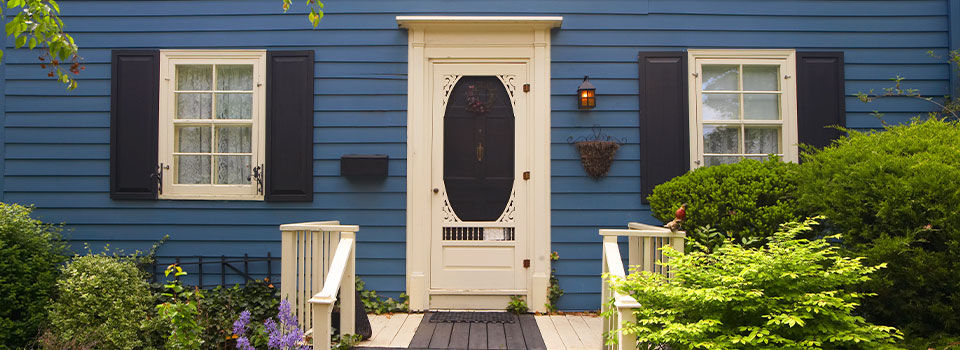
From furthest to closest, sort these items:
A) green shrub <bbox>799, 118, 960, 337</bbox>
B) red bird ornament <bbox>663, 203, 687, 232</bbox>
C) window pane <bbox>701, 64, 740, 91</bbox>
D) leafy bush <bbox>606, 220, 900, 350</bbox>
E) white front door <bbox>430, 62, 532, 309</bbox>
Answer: window pane <bbox>701, 64, 740, 91</bbox>
white front door <bbox>430, 62, 532, 309</bbox>
red bird ornament <bbox>663, 203, 687, 232</bbox>
green shrub <bbox>799, 118, 960, 337</bbox>
leafy bush <bbox>606, 220, 900, 350</bbox>

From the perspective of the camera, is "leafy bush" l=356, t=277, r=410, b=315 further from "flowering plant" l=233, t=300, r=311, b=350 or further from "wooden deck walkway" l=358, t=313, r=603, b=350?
"flowering plant" l=233, t=300, r=311, b=350

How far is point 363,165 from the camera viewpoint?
430cm

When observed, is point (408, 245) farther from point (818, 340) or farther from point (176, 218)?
point (818, 340)

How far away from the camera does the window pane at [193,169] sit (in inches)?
175

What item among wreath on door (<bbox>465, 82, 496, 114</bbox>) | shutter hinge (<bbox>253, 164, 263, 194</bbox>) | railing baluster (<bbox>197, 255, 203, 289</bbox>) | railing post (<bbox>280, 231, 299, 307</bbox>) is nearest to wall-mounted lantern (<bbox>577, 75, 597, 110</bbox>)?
wreath on door (<bbox>465, 82, 496, 114</bbox>)

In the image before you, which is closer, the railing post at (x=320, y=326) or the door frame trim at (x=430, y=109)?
the railing post at (x=320, y=326)

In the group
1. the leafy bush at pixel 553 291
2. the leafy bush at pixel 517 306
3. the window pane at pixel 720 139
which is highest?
the window pane at pixel 720 139

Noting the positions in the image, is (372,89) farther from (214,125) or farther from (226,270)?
(226,270)

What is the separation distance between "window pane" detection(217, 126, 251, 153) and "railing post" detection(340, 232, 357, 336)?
165cm

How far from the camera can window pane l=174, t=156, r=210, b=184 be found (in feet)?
14.6

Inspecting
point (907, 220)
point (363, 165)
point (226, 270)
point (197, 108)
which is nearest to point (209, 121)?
point (197, 108)

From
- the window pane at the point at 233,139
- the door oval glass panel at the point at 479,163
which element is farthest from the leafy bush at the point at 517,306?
the window pane at the point at 233,139

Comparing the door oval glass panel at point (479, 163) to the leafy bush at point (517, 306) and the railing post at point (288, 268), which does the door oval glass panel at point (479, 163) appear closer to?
the leafy bush at point (517, 306)

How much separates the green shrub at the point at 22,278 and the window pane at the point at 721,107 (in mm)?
5060
